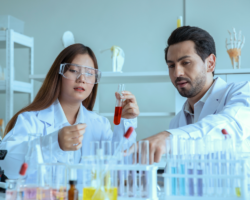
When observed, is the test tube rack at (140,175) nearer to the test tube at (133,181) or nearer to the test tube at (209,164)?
the test tube at (133,181)

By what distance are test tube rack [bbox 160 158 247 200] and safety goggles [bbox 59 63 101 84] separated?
3.56 ft

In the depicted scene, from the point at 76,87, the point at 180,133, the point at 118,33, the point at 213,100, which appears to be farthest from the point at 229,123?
the point at 118,33

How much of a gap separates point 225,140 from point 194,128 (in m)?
0.25

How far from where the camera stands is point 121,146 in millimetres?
1026

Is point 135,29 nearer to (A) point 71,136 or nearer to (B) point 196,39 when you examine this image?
(B) point 196,39

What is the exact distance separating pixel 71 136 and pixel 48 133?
63cm

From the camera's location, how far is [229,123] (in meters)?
1.37

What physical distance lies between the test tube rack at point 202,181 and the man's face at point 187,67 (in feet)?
3.11

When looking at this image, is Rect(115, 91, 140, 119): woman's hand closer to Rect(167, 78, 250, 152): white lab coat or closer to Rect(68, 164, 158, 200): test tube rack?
Rect(167, 78, 250, 152): white lab coat

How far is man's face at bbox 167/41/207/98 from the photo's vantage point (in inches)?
74.4

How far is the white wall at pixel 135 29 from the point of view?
11.3 feet

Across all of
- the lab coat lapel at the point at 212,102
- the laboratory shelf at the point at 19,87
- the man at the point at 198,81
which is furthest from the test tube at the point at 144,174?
the laboratory shelf at the point at 19,87

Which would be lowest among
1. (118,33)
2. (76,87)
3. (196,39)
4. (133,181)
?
(133,181)

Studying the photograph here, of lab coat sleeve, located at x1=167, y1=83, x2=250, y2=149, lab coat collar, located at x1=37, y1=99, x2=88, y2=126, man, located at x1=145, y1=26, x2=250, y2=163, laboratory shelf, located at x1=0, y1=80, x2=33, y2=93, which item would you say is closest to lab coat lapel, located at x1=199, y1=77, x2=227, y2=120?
man, located at x1=145, y1=26, x2=250, y2=163
